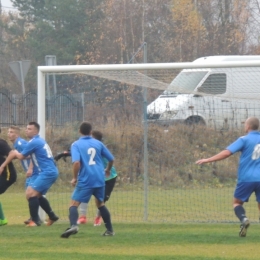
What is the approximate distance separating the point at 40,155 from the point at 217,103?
3768 millimetres

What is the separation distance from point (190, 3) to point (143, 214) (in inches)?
1202

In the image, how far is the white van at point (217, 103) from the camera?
15.3 metres

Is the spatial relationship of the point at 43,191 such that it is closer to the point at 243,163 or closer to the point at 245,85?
the point at 243,163

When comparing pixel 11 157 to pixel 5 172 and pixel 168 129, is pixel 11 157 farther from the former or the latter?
pixel 168 129

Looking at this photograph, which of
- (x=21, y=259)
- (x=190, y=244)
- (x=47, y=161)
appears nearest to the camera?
(x=21, y=259)

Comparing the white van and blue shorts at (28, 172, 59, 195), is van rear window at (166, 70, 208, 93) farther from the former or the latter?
blue shorts at (28, 172, 59, 195)

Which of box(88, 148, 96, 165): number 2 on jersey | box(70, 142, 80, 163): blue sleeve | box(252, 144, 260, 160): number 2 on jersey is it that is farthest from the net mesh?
box(252, 144, 260, 160): number 2 on jersey

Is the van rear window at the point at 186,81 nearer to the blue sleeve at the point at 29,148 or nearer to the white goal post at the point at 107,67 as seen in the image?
the white goal post at the point at 107,67

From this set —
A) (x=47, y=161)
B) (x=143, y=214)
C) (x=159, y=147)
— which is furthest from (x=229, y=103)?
(x=47, y=161)

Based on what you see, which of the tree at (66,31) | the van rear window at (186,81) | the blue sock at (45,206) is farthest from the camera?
the tree at (66,31)

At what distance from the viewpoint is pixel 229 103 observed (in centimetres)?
1526

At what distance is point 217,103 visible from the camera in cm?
1542

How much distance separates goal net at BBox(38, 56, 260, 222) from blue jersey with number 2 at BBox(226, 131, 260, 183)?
9.35 feet

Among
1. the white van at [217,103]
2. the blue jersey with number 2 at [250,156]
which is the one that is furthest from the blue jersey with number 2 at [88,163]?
the white van at [217,103]
